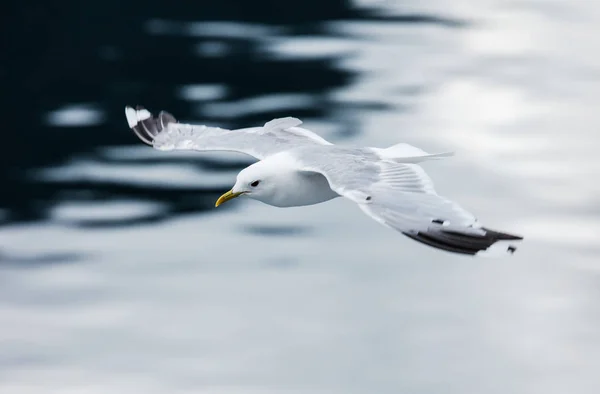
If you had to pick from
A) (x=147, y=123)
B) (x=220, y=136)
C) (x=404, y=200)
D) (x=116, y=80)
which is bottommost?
(x=404, y=200)

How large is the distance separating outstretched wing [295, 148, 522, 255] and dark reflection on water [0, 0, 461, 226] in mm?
11792

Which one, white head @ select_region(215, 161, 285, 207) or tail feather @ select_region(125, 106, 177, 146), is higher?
tail feather @ select_region(125, 106, 177, 146)

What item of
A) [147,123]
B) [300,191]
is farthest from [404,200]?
[147,123]

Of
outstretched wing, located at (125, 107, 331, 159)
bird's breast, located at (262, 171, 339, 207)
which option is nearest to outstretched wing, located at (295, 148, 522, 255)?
bird's breast, located at (262, 171, 339, 207)

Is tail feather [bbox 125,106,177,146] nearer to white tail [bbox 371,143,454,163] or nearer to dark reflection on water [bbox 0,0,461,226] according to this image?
white tail [bbox 371,143,454,163]

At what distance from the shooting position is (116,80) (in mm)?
21297

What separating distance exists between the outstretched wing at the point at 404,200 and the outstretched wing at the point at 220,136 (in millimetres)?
725

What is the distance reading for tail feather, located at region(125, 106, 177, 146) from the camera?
854 centimetres

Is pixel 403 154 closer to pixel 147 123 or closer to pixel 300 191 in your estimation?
pixel 300 191

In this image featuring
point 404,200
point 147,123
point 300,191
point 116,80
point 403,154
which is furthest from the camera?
point 116,80

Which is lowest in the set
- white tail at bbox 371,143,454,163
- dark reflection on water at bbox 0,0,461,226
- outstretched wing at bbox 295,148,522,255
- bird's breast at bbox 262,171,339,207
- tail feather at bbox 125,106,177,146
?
outstretched wing at bbox 295,148,522,255

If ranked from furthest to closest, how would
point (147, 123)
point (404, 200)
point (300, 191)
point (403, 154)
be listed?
point (147, 123) → point (403, 154) → point (300, 191) → point (404, 200)

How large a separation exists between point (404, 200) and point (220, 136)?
223cm

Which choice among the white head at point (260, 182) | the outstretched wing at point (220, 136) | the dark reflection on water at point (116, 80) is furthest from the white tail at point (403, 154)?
the dark reflection on water at point (116, 80)
